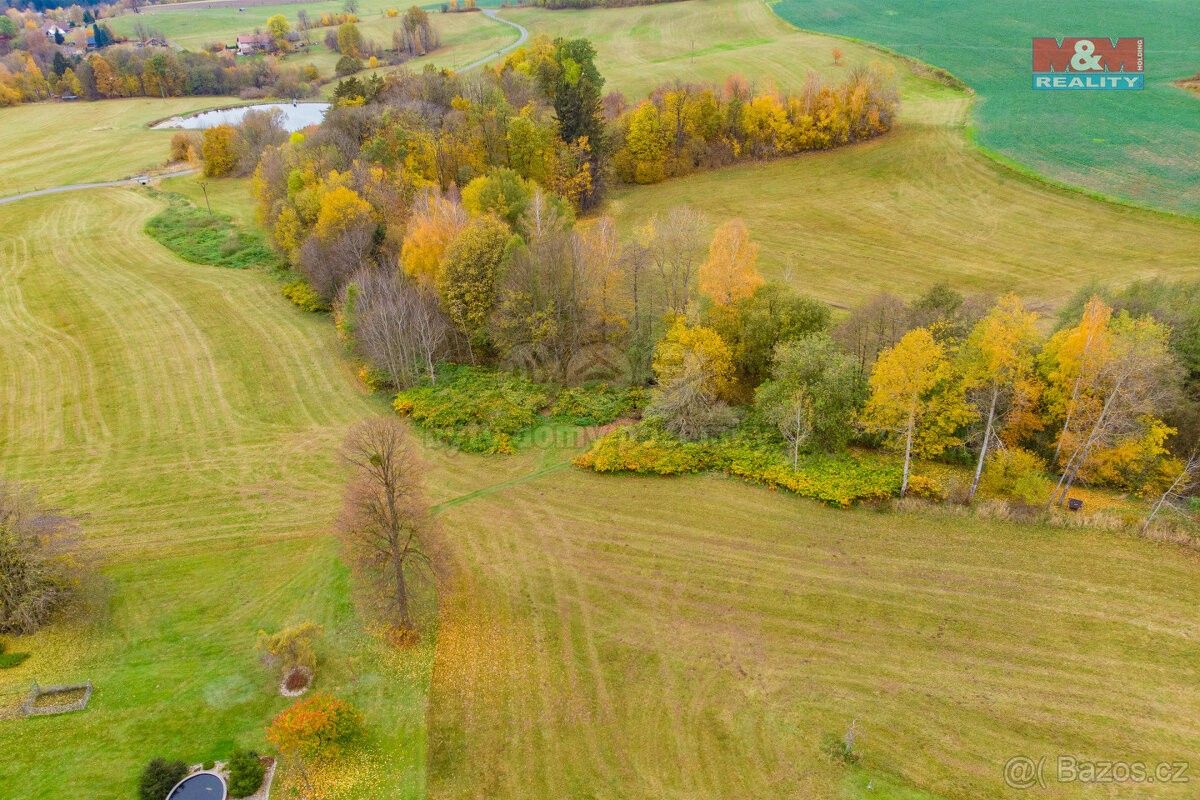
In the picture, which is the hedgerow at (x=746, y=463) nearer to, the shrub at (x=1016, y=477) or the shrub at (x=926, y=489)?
the shrub at (x=926, y=489)

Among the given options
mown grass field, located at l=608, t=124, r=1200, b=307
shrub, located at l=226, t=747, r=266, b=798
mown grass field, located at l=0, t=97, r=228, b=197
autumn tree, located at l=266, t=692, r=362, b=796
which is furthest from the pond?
shrub, located at l=226, t=747, r=266, b=798

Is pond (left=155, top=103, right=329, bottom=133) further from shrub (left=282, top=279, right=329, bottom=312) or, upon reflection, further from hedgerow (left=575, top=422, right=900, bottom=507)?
hedgerow (left=575, top=422, right=900, bottom=507)

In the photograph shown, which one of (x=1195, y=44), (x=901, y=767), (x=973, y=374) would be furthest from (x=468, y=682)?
(x=1195, y=44)

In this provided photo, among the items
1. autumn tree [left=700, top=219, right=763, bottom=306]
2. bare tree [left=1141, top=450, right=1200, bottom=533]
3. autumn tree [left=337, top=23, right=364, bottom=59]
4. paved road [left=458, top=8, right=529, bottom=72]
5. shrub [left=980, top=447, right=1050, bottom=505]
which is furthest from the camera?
autumn tree [left=337, top=23, right=364, bottom=59]

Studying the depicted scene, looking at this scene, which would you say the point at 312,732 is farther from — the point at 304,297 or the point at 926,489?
the point at 304,297

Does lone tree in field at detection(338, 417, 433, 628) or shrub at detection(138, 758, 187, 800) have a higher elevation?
lone tree in field at detection(338, 417, 433, 628)

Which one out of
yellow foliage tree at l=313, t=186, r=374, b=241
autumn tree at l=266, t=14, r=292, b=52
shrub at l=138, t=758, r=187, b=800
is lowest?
shrub at l=138, t=758, r=187, b=800
